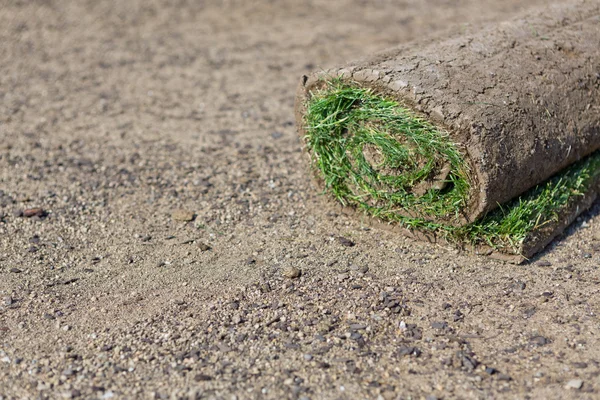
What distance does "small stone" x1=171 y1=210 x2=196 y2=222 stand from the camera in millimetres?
4095

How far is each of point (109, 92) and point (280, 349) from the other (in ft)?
12.3

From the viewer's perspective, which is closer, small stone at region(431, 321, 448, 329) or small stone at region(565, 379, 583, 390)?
small stone at region(565, 379, 583, 390)

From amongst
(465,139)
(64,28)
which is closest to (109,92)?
(64,28)

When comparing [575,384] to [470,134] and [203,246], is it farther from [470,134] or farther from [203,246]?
[203,246]

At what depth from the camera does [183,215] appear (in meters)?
4.13

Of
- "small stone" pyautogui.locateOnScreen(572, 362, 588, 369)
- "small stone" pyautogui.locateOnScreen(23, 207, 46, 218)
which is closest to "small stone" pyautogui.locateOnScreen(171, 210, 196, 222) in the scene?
"small stone" pyautogui.locateOnScreen(23, 207, 46, 218)

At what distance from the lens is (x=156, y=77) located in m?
6.29

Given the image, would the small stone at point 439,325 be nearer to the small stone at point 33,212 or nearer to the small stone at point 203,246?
the small stone at point 203,246

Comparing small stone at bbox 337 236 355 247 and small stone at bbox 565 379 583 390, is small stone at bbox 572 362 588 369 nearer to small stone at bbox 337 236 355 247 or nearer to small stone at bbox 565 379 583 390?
small stone at bbox 565 379 583 390

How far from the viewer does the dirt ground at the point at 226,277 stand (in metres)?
2.79

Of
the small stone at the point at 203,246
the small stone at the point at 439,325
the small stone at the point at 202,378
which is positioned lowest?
the small stone at the point at 439,325

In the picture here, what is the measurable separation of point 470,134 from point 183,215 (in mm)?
1751

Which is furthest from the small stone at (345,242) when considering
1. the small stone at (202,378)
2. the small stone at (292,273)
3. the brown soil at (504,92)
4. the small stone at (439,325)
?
the small stone at (202,378)

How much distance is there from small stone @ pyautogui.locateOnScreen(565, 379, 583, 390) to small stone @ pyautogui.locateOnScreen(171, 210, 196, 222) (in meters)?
2.25
